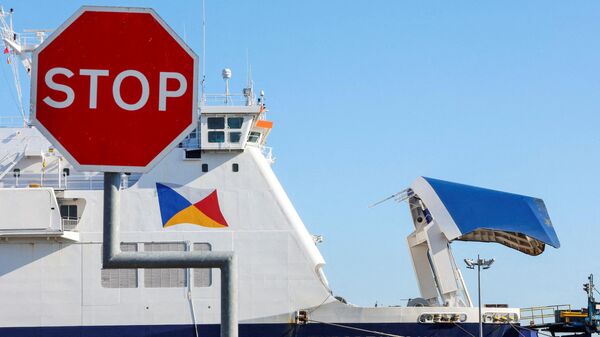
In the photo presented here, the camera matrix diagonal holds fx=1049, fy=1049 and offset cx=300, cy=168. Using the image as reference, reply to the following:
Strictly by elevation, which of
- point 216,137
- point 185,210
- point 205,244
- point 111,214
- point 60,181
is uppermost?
point 216,137

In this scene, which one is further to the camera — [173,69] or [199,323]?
[199,323]

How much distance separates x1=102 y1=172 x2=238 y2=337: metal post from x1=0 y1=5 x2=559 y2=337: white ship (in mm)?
27144

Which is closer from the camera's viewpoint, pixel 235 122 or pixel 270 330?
pixel 270 330

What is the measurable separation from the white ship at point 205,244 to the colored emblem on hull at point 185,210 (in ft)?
0.11

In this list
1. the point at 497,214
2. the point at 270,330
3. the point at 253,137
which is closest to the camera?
the point at 270,330

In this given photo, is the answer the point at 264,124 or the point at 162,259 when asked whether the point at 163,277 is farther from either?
the point at 162,259

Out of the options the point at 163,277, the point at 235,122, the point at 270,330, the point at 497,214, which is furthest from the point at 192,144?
the point at 497,214

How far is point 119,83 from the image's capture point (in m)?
4.92

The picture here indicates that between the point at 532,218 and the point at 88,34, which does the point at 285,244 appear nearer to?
the point at 532,218

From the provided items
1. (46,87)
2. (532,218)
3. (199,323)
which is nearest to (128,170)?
(46,87)

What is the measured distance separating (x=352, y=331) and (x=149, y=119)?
29.1m

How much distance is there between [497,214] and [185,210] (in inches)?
401

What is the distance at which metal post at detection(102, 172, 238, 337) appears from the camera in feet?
16.6

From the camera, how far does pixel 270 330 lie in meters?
32.8
